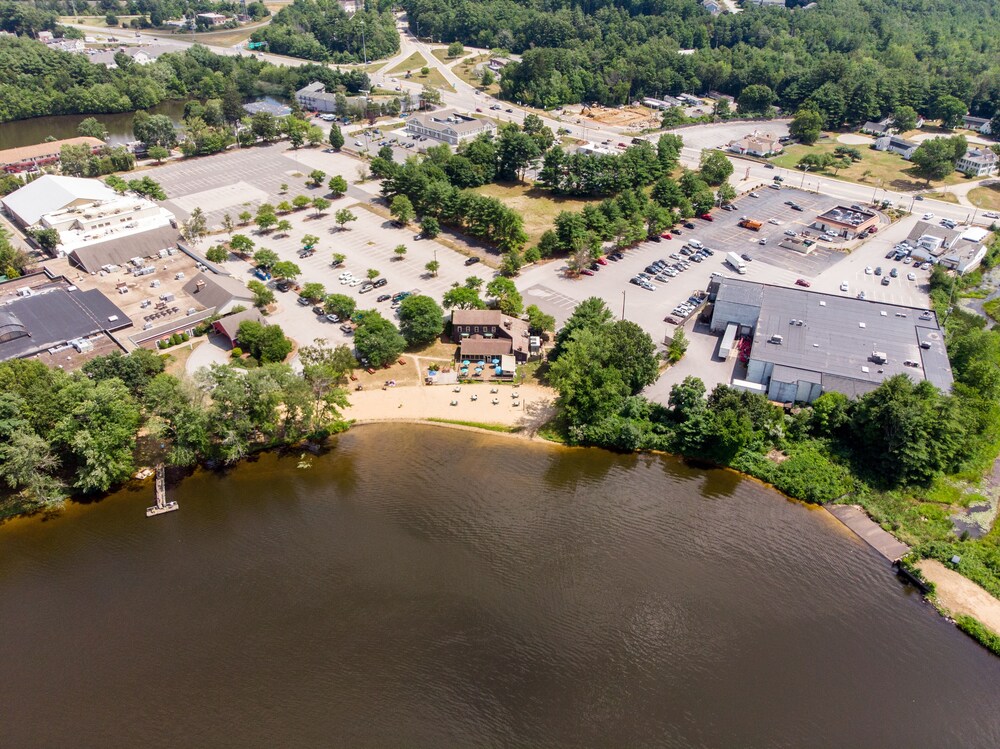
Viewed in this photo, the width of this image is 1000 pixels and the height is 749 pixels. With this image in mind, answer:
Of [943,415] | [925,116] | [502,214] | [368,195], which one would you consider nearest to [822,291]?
[943,415]

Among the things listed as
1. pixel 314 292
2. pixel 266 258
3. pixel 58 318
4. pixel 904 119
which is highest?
pixel 904 119

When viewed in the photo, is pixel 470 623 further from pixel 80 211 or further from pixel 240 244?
pixel 80 211

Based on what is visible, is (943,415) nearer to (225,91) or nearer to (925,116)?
(925,116)

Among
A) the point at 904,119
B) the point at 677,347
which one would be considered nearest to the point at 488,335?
the point at 677,347

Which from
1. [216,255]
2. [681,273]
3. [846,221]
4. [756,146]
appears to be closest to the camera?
[216,255]

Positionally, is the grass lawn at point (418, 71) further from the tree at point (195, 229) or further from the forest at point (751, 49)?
the tree at point (195, 229)

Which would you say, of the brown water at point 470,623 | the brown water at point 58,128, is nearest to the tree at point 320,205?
the brown water at point 470,623
